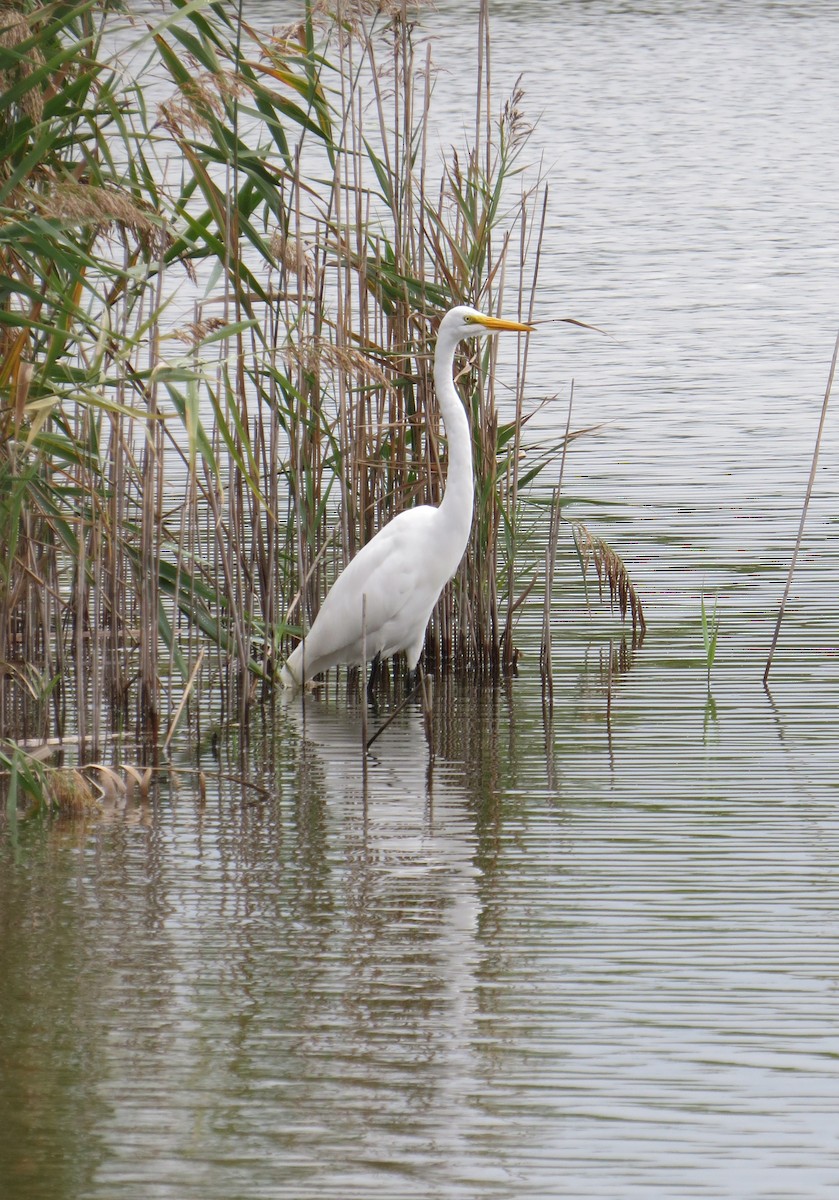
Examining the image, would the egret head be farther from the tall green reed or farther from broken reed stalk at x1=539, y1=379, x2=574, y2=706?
broken reed stalk at x1=539, y1=379, x2=574, y2=706

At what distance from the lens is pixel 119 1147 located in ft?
9.78

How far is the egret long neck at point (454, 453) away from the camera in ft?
19.3

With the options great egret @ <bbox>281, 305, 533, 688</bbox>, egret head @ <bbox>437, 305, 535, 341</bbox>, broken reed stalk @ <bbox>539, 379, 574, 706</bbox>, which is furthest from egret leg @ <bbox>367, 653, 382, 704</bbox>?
egret head @ <bbox>437, 305, 535, 341</bbox>

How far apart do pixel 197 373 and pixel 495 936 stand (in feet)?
4.75

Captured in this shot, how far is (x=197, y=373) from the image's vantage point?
4.41m

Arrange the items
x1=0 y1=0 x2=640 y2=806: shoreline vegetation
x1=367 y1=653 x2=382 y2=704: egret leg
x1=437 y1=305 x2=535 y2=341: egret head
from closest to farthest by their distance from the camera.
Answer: x1=0 y1=0 x2=640 y2=806: shoreline vegetation < x1=437 y1=305 x2=535 y2=341: egret head < x1=367 y1=653 x2=382 y2=704: egret leg

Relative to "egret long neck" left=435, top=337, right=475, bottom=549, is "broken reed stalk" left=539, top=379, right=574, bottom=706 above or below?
below

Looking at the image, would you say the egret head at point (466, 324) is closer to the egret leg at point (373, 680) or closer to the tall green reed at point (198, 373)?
the tall green reed at point (198, 373)

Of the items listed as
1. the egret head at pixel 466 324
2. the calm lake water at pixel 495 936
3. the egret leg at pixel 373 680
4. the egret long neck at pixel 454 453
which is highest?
the egret head at pixel 466 324

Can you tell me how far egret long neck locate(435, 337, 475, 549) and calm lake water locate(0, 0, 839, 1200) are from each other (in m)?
0.61

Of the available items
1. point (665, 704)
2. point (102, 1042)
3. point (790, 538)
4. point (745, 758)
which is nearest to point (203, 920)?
point (102, 1042)

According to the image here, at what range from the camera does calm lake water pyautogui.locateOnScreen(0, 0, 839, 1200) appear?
9.75 ft

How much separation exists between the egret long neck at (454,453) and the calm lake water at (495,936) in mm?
607

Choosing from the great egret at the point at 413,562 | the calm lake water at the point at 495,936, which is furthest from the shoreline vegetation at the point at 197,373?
the calm lake water at the point at 495,936
